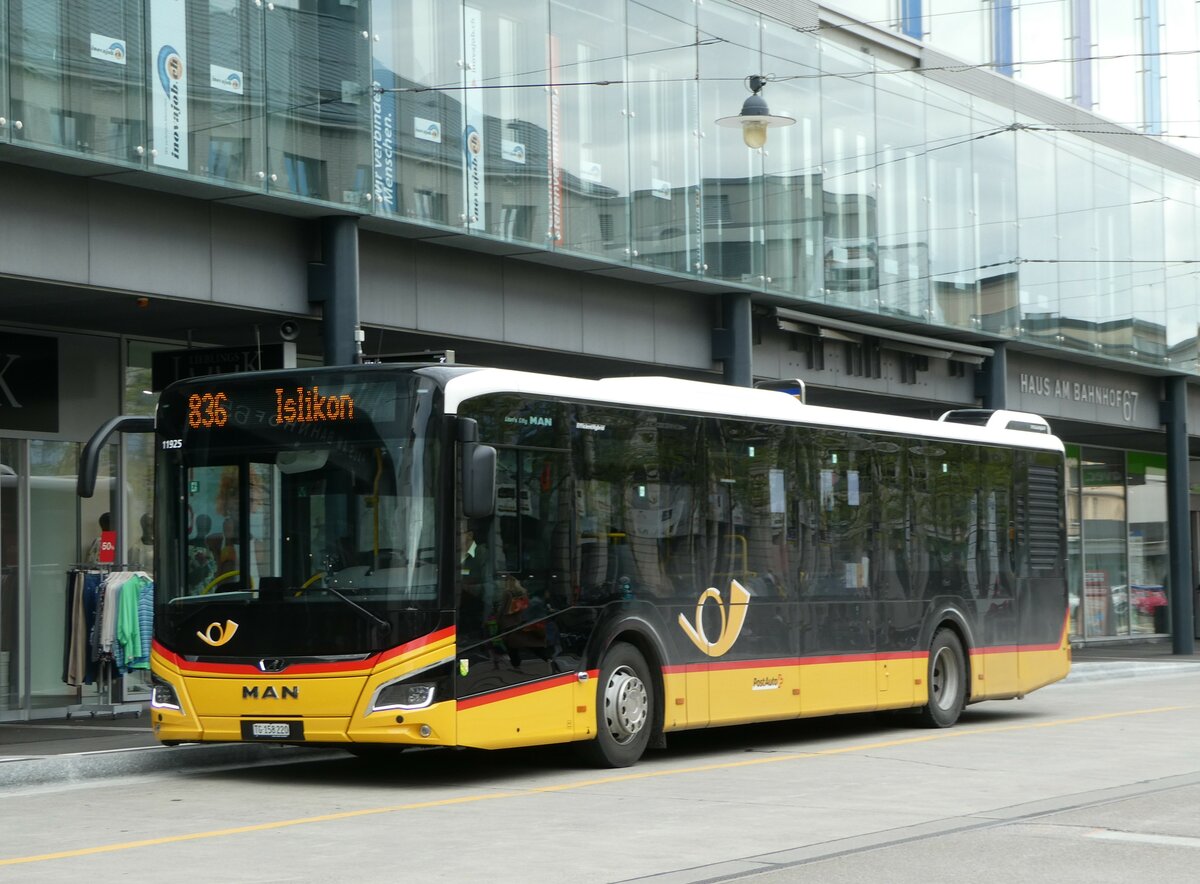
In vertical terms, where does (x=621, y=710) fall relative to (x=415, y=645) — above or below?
below

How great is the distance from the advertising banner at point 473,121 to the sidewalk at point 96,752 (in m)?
6.03

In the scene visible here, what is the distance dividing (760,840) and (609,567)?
432 cm

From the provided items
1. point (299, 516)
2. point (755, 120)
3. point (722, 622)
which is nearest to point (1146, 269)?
point (755, 120)

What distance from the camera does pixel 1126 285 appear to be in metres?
32.7

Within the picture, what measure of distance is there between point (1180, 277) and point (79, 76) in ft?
83.4

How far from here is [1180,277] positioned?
3484 centimetres

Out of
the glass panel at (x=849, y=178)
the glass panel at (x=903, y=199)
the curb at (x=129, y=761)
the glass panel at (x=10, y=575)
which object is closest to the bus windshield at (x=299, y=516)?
the curb at (x=129, y=761)

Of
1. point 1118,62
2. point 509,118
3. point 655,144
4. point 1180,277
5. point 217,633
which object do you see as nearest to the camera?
point 217,633

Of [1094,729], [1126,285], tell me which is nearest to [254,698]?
[1094,729]

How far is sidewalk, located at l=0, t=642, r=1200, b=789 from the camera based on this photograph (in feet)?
41.6

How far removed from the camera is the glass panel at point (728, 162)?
874 inches

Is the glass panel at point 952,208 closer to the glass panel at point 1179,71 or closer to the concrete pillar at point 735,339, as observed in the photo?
the concrete pillar at point 735,339

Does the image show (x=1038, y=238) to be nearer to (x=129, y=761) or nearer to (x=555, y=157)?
(x=555, y=157)

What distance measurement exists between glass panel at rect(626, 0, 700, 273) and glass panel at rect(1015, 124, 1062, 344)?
30.8 ft
